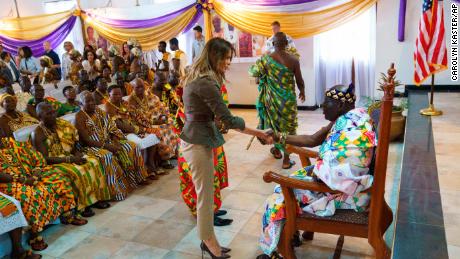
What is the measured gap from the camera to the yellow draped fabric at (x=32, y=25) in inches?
357

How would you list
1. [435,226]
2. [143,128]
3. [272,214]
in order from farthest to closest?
[143,128] → [435,226] → [272,214]

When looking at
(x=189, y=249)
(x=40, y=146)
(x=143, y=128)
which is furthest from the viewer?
(x=143, y=128)

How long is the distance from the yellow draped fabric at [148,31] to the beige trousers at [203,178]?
18.2 ft

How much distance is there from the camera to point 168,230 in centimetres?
316

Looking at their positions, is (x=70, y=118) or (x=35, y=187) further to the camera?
(x=70, y=118)

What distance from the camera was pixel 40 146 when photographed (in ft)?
11.2

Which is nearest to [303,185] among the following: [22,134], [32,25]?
[22,134]

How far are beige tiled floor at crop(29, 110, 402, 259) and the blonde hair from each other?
4.23ft

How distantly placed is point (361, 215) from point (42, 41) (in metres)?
9.22

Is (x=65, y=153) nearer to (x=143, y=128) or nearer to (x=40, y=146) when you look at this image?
(x=40, y=146)

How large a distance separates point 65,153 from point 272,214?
2.25 m

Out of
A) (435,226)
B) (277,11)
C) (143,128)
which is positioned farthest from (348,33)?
(435,226)

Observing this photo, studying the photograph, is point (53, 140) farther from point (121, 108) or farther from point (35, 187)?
point (121, 108)

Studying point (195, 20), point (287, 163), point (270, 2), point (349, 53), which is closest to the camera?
point (287, 163)
